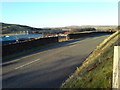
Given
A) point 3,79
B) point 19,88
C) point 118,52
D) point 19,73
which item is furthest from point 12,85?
point 118,52

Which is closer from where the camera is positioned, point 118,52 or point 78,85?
point 118,52

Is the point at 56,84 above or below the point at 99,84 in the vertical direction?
below

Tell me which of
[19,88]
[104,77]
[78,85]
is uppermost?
[104,77]

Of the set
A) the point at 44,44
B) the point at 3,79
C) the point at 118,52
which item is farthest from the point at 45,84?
the point at 44,44

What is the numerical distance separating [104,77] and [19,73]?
656cm

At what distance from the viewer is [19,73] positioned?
10.2 metres

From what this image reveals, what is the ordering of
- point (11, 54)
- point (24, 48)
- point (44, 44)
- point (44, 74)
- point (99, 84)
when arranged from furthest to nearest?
point (44, 44)
point (24, 48)
point (11, 54)
point (44, 74)
point (99, 84)

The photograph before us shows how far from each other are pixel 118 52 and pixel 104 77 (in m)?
1.40

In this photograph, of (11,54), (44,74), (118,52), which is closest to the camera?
(118,52)

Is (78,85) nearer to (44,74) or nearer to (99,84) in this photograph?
(99,84)

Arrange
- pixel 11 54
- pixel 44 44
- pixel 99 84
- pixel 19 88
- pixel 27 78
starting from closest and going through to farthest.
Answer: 1. pixel 99 84
2. pixel 19 88
3. pixel 27 78
4. pixel 11 54
5. pixel 44 44

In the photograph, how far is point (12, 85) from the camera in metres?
8.05

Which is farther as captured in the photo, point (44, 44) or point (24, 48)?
point (44, 44)

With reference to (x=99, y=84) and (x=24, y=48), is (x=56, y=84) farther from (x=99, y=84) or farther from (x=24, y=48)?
(x=24, y=48)
